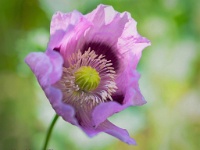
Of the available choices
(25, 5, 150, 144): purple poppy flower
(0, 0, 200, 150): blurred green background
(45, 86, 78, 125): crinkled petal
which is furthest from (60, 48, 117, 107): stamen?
(0, 0, 200, 150): blurred green background

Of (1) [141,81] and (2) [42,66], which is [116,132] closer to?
(2) [42,66]

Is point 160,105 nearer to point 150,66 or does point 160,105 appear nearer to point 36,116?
point 150,66

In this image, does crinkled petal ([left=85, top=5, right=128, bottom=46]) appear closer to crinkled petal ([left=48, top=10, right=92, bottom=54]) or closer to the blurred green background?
crinkled petal ([left=48, top=10, right=92, bottom=54])

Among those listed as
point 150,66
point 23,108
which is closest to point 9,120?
point 23,108

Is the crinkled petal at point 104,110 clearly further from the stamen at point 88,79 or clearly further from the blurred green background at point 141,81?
the blurred green background at point 141,81

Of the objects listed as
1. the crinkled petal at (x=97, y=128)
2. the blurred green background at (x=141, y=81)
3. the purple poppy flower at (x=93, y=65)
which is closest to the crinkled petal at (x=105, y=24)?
the purple poppy flower at (x=93, y=65)

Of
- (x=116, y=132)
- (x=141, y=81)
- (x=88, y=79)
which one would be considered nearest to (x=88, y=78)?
(x=88, y=79)
